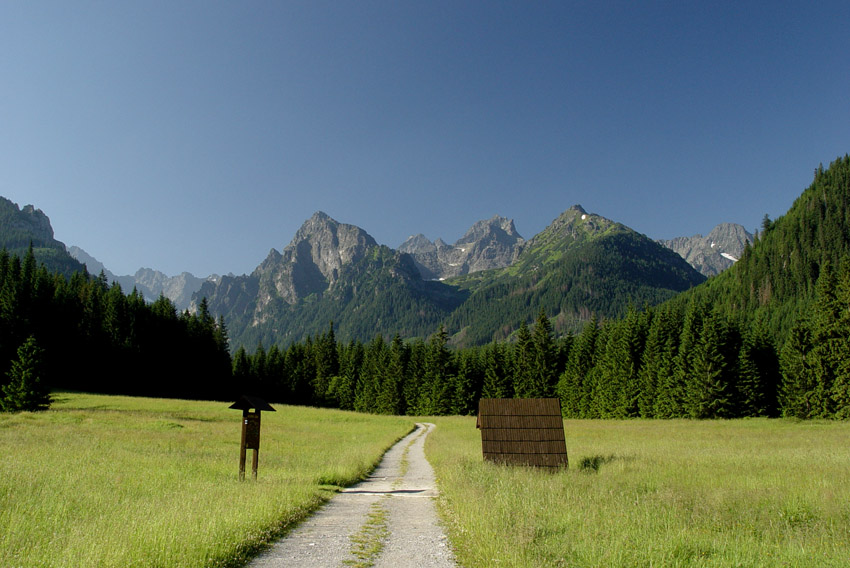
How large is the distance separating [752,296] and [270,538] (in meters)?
170

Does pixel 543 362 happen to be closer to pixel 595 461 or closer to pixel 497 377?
pixel 497 377

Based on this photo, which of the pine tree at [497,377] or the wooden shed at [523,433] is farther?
the pine tree at [497,377]

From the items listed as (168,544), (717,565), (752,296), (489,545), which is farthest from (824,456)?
(752,296)

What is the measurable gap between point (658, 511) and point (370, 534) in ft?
24.1

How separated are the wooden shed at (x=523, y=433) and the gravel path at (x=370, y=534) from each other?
19.1 ft

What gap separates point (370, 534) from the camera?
1060 centimetres

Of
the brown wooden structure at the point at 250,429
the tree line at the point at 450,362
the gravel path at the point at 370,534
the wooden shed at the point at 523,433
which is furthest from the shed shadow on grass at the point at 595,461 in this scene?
the tree line at the point at 450,362

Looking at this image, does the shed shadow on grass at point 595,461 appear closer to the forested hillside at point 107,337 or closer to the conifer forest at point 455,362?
the conifer forest at point 455,362

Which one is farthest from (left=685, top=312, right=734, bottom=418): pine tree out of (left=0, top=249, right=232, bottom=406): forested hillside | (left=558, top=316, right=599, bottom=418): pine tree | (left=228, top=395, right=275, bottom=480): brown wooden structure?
(left=0, top=249, right=232, bottom=406): forested hillside

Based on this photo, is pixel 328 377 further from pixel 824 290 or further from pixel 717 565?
pixel 717 565

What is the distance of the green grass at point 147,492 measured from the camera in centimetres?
824

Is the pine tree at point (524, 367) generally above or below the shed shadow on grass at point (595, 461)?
above

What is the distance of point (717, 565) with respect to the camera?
7910 mm

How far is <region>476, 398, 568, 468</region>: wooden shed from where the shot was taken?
2302 cm
